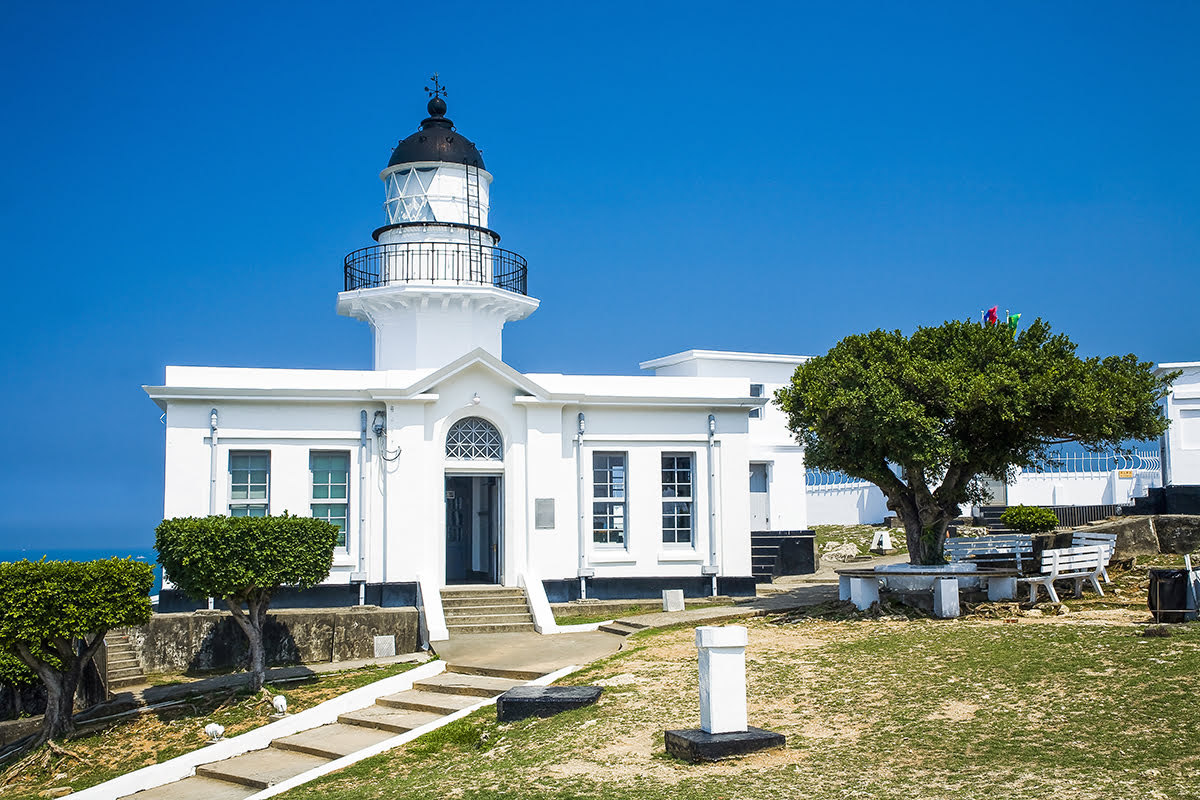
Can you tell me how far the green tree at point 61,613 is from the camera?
12.9m

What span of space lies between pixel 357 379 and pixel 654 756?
39.6ft

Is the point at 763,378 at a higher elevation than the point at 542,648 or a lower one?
higher

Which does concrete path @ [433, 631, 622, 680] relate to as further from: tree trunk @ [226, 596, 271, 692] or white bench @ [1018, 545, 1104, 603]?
white bench @ [1018, 545, 1104, 603]

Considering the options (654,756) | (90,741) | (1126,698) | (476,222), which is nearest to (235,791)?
(90,741)

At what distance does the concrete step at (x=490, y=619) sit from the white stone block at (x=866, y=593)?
5.54 m

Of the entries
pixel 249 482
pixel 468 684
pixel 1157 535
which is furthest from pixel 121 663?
pixel 1157 535

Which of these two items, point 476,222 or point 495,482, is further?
point 476,222

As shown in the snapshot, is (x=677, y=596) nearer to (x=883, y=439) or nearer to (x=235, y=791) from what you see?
(x=883, y=439)

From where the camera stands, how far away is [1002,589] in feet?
52.1

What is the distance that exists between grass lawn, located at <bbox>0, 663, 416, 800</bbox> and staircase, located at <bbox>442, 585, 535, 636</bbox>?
264 centimetres

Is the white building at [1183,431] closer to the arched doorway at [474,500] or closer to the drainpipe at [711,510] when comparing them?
the drainpipe at [711,510]

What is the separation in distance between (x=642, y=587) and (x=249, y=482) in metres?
7.38

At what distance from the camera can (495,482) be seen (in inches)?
807

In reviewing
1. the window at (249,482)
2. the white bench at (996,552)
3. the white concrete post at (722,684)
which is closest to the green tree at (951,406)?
the white bench at (996,552)
